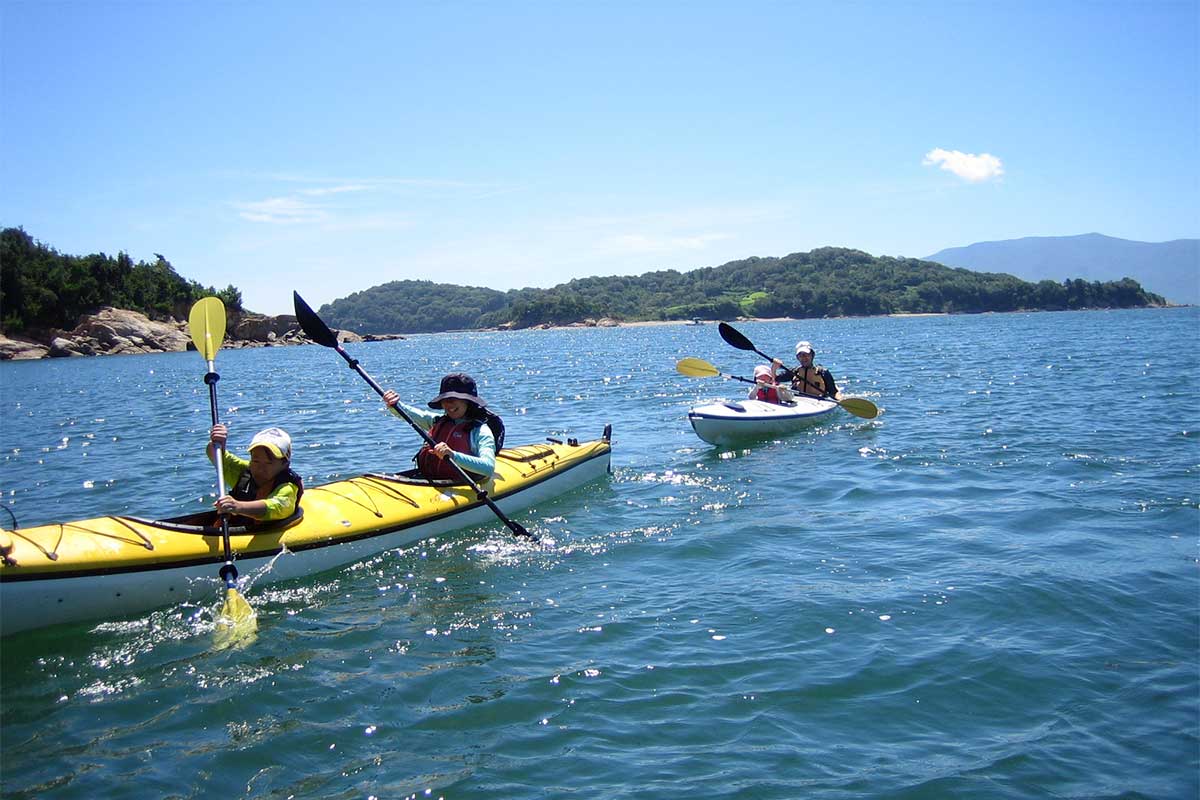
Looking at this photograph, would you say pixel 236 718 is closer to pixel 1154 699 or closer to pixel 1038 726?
pixel 1038 726

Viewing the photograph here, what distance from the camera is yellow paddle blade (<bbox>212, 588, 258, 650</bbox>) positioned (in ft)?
17.2

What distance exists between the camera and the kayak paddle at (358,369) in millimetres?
7488

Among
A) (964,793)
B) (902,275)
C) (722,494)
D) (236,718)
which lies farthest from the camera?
(902,275)

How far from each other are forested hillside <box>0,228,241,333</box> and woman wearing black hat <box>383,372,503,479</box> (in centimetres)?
4659

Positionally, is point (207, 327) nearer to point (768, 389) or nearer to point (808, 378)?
point (768, 389)

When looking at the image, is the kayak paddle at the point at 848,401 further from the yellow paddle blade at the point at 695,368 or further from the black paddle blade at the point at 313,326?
the black paddle blade at the point at 313,326

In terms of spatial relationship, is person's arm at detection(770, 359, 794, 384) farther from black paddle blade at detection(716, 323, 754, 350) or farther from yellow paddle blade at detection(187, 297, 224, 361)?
yellow paddle blade at detection(187, 297, 224, 361)

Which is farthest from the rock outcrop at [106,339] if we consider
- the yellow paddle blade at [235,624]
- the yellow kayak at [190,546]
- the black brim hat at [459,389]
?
the yellow paddle blade at [235,624]

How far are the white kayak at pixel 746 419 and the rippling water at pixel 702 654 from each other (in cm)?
120

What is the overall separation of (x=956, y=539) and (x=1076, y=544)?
90 centimetres

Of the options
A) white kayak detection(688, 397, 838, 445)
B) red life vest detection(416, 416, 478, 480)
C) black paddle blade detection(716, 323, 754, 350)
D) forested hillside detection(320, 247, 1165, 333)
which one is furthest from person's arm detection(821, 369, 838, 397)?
forested hillside detection(320, 247, 1165, 333)

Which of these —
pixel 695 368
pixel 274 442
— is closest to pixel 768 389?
pixel 695 368

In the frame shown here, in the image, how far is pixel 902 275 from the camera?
120 m

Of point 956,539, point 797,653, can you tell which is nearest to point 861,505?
point 956,539
